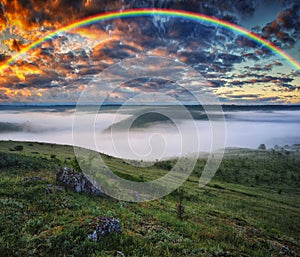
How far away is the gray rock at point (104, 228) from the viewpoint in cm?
1029

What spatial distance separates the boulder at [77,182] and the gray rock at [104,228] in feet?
30.4

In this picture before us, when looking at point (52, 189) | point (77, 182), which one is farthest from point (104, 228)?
point (77, 182)

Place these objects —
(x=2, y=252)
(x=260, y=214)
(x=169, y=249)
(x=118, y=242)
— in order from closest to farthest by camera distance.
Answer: (x=2, y=252) → (x=118, y=242) → (x=169, y=249) → (x=260, y=214)

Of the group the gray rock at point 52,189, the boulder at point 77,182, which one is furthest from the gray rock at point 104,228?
the boulder at point 77,182

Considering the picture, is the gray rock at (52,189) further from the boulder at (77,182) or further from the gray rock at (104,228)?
the gray rock at (104,228)

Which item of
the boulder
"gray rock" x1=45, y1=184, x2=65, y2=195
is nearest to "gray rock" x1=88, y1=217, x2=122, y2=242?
"gray rock" x1=45, y1=184, x2=65, y2=195

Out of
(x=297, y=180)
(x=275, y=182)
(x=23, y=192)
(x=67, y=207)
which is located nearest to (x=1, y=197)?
(x=23, y=192)

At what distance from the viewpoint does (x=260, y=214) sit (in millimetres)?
36125

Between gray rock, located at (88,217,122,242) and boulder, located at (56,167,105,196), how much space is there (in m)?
9.27

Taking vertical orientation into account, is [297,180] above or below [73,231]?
below

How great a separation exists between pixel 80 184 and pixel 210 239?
1217cm

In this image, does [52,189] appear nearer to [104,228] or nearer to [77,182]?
[77,182]

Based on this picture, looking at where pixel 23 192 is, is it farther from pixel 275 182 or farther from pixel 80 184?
pixel 275 182

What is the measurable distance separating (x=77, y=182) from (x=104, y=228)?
1010cm
